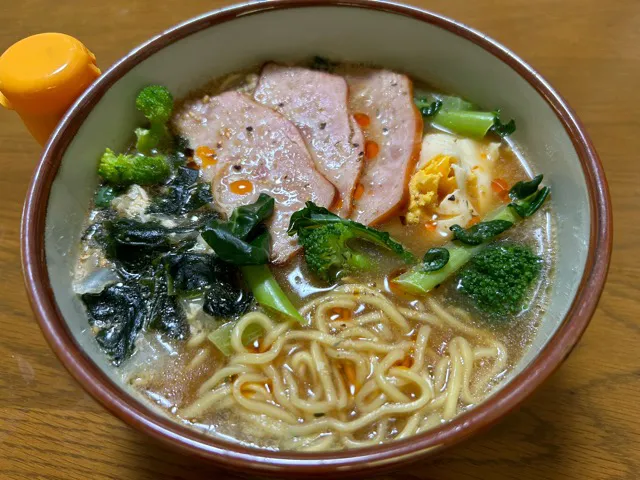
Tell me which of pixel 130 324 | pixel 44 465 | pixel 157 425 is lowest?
pixel 44 465

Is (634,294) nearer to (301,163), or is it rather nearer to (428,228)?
(428,228)

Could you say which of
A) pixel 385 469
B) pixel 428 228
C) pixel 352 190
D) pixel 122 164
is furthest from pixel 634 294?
pixel 122 164

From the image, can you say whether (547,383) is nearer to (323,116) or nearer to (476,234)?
(476,234)

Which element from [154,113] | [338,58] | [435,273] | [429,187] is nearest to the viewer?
[435,273]

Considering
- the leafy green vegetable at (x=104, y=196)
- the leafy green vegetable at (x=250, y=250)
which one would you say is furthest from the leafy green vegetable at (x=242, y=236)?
the leafy green vegetable at (x=104, y=196)

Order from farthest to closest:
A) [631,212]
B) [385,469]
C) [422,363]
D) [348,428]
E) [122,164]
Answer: [631,212], [122,164], [422,363], [348,428], [385,469]

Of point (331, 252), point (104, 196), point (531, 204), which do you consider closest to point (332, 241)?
point (331, 252)
